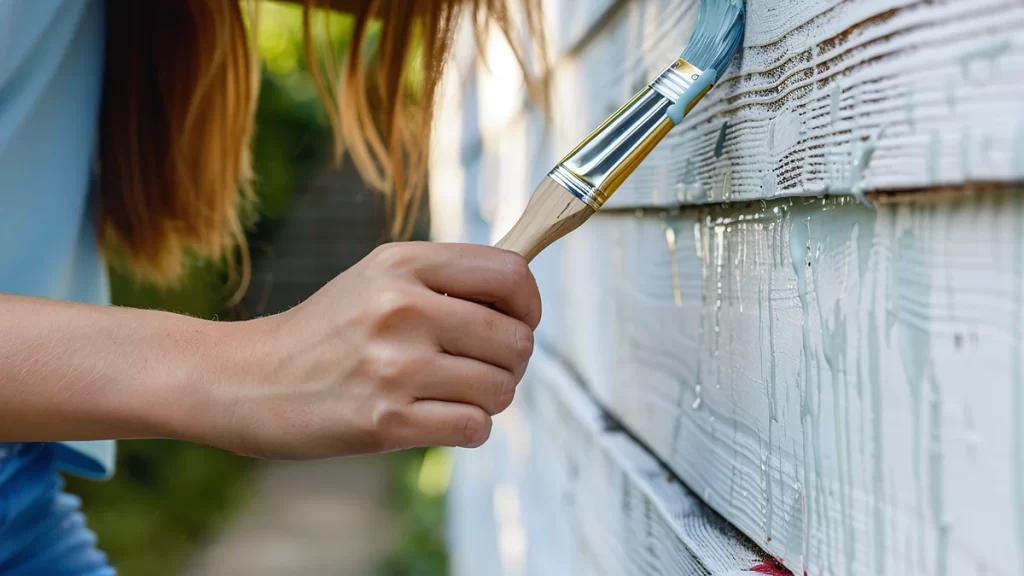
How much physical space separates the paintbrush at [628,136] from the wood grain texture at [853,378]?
0.34 feet

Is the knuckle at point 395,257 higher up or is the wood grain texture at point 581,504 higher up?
the knuckle at point 395,257

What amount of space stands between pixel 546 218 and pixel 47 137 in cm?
69

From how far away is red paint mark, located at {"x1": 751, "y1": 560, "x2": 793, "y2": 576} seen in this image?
2.15ft

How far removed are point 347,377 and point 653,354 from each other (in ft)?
1.51

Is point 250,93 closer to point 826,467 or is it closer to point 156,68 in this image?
point 156,68

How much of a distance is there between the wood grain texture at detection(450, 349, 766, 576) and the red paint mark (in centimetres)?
1

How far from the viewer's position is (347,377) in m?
0.62

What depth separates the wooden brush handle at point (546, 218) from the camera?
70 cm

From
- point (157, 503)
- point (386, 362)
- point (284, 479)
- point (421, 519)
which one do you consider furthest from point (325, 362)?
point (284, 479)

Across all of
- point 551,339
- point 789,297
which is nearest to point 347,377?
point 789,297

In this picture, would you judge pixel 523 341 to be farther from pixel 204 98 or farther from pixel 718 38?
pixel 204 98

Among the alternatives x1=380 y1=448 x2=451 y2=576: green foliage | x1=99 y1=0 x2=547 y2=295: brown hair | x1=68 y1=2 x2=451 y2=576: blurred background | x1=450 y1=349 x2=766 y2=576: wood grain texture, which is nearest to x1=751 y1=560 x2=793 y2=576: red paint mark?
x1=450 y1=349 x2=766 y2=576: wood grain texture

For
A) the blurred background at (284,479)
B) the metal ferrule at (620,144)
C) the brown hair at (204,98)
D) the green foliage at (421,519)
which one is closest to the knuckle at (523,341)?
the metal ferrule at (620,144)

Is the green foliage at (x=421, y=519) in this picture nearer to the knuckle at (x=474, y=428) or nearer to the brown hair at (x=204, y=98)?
the brown hair at (x=204, y=98)
